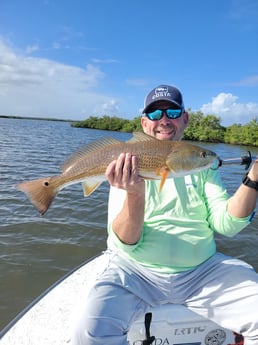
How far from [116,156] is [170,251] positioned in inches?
35.2

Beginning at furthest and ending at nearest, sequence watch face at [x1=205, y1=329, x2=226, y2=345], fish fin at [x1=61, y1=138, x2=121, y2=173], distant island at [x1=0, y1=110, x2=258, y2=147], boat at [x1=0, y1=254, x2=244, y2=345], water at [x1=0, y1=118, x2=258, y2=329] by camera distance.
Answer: distant island at [x1=0, y1=110, x2=258, y2=147] < water at [x1=0, y1=118, x2=258, y2=329] < watch face at [x1=205, y1=329, x2=226, y2=345] < boat at [x1=0, y1=254, x2=244, y2=345] < fish fin at [x1=61, y1=138, x2=121, y2=173]

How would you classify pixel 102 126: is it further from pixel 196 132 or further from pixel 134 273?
pixel 134 273

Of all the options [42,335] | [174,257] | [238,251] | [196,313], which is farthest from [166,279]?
[238,251]

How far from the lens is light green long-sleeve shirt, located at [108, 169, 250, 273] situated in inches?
104

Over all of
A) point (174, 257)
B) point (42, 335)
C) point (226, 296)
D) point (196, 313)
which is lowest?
point (42, 335)

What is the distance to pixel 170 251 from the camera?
8.66ft

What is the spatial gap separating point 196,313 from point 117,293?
0.69 meters

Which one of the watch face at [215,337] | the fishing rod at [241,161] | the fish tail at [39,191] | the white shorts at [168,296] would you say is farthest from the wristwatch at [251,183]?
the fish tail at [39,191]

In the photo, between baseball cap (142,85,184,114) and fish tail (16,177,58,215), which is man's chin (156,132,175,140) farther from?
fish tail (16,177,58,215)

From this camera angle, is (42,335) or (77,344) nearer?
(77,344)

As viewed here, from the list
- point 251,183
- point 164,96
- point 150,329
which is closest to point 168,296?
point 150,329

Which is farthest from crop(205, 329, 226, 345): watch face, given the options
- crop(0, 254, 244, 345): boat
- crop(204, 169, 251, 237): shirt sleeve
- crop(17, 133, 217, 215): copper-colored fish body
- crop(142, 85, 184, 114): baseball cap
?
crop(142, 85, 184, 114): baseball cap

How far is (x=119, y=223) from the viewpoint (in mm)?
2570

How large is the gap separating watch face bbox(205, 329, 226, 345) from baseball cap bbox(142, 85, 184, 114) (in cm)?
193
